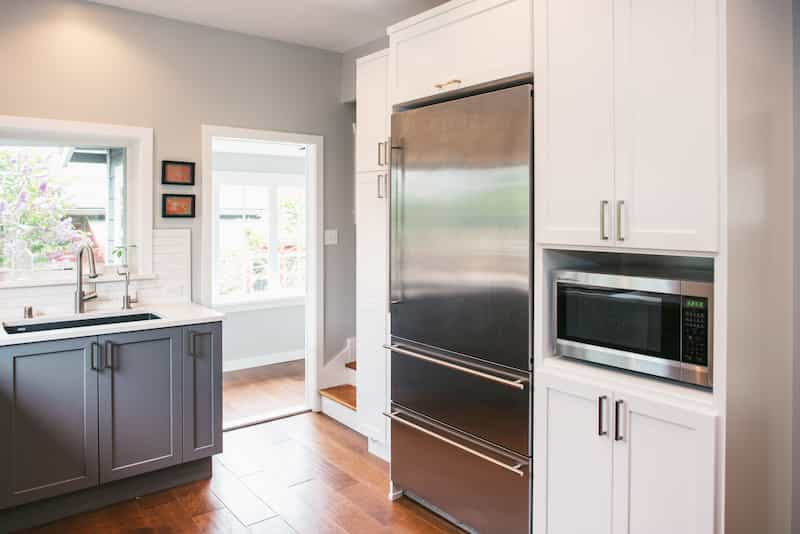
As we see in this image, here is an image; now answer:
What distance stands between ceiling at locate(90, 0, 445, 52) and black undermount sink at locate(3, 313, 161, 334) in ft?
5.91

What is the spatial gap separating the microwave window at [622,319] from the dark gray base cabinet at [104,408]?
1.93 m

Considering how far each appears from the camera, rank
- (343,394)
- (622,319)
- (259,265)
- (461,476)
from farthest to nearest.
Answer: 1. (259,265)
2. (343,394)
3. (461,476)
4. (622,319)

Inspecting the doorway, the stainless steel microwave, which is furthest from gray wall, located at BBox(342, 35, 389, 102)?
the stainless steel microwave

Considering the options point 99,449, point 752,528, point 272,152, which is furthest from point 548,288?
point 272,152

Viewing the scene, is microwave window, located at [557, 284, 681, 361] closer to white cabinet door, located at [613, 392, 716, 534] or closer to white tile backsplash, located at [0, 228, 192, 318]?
white cabinet door, located at [613, 392, 716, 534]

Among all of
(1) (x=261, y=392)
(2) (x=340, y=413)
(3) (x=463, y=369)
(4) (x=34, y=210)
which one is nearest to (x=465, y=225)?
(3) (x=463, y=369)

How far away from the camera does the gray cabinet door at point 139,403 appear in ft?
9.37

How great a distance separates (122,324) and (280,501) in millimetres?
1194

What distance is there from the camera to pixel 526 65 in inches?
88.5

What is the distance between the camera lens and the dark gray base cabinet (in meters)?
2.63

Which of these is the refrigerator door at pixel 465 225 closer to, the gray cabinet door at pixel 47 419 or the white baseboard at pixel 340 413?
the white baseboard at pixel 340 413

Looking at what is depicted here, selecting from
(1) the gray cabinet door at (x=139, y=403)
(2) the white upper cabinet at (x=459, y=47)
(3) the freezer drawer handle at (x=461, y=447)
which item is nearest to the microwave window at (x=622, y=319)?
(3) the freezer drawer handle at (x=461, y=447)

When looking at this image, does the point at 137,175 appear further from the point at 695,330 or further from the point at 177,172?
the point at 695,330

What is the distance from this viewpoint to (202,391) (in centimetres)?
316
